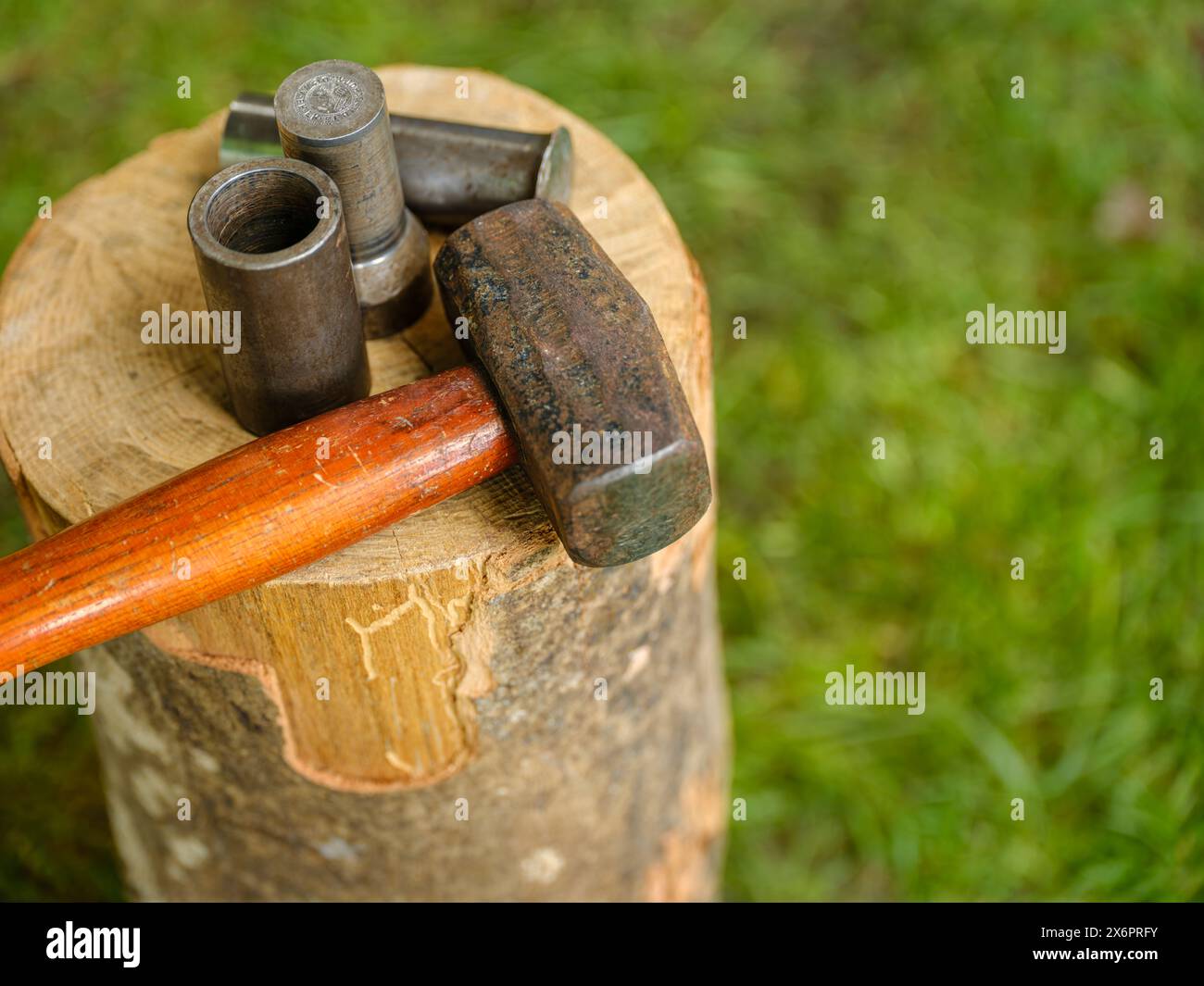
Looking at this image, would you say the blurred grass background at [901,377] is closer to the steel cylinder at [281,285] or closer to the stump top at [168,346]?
the stump top at [168,346]

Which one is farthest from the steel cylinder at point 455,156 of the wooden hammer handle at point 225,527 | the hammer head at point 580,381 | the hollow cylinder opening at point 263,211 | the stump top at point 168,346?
the wooden hammer handle at point 225,527

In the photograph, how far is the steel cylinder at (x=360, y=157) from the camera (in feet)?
5.85

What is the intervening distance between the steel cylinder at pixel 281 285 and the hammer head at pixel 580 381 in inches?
8.1

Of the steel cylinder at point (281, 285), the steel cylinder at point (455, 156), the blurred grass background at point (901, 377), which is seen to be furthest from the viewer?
the blurred grass background at point (901, 377)

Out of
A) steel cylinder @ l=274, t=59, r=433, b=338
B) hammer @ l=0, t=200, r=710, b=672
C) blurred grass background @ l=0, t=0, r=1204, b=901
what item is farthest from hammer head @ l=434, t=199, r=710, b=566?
blurred grass background @ l=0, t=0, r=1204, b=901

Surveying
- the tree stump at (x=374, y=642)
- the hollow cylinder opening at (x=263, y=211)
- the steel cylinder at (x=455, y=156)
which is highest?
the steel cylinder at (x=455, y=156)

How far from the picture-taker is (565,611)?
1.98 metres

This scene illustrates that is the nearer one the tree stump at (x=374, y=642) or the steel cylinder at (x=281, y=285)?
the steel cylinder at (x=281, y=285)

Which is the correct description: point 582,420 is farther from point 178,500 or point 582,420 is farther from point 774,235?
point 774,235

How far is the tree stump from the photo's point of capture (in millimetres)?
1879

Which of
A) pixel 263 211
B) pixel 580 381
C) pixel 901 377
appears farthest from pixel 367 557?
pixel 901 377

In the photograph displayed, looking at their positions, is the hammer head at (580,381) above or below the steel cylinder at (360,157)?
below

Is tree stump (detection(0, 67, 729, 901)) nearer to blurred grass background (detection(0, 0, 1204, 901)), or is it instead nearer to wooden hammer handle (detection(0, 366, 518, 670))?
wooden hammer handle (detection(0, 366, 518, 670))
